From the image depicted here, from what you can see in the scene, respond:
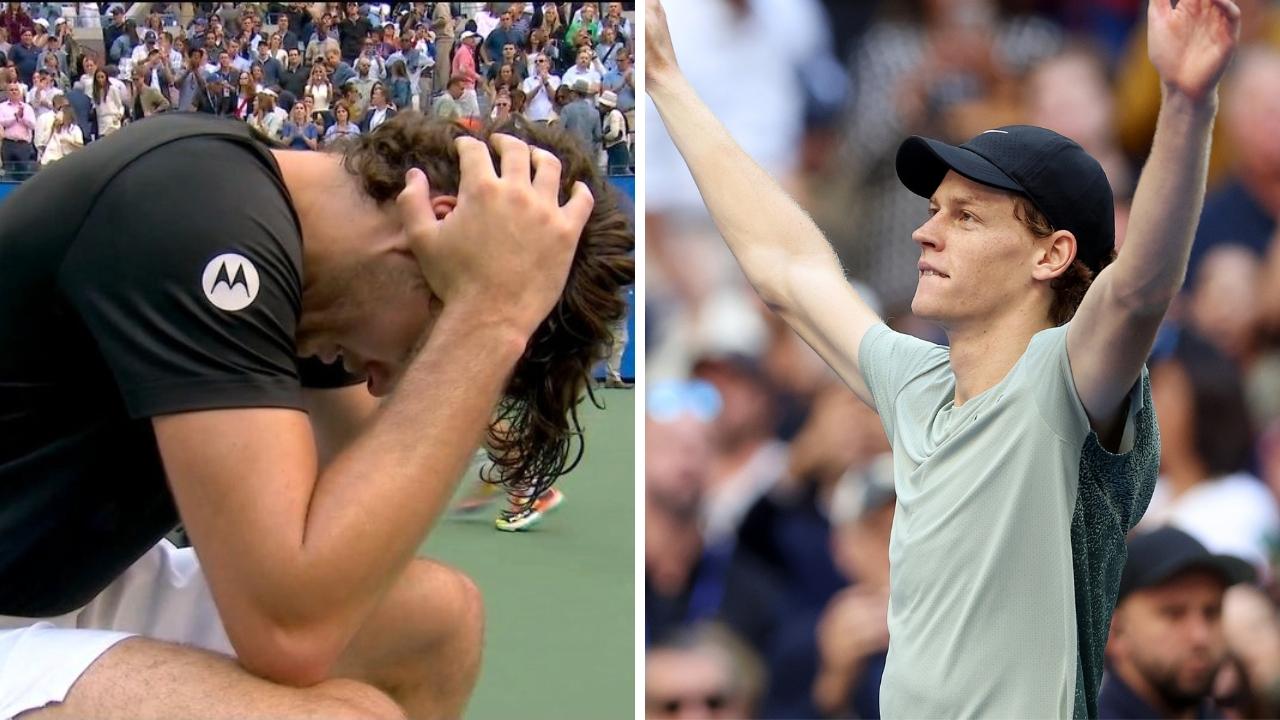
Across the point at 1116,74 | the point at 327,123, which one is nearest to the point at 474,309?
the point at 1116,74

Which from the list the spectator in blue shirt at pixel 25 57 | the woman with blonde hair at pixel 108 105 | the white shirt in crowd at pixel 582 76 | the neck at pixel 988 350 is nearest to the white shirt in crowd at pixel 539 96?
the white shirt in crowd at pixel 582 76

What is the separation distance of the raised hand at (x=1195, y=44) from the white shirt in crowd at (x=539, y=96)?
4439 mm

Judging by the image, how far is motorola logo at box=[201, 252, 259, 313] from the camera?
127 centimetres

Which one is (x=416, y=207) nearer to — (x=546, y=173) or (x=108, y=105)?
(x=546, y=173)

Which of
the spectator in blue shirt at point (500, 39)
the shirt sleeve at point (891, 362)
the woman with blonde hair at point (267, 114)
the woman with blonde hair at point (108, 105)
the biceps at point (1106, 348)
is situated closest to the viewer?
the biceps at point (1106, 348)

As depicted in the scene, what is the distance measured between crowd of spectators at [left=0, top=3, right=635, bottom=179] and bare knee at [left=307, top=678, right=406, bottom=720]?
359cm

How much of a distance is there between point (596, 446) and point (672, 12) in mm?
4396

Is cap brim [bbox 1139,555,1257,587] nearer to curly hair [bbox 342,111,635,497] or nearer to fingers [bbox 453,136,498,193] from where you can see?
curly hair [bbox 342,111,635,497]

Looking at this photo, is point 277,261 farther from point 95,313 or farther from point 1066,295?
point 1066,295

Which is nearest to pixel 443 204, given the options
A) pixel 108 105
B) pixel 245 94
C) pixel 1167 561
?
pixel 1167 561

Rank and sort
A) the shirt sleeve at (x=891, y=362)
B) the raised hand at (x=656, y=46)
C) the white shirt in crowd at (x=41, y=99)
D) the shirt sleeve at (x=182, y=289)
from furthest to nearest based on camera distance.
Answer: the white shirt in crowd at (x=41, y=99)
the raised hand at (x=656, y=46)
the shirt sleeve at (x=891, y=362)
the shirt sleeve at (x=182, y=289)

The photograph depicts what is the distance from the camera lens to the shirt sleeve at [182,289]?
126 cm

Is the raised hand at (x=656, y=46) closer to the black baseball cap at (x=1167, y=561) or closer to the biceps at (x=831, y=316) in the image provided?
the biceps at (x=831, y=316)

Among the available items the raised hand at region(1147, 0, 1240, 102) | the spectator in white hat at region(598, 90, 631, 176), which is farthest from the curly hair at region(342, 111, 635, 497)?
the spectator in white hat at region(598, 90, 631, 176)
